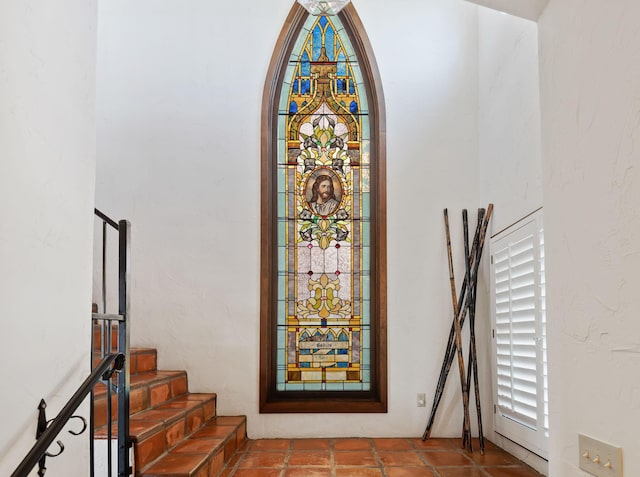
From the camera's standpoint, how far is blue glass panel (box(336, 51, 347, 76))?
5.09m

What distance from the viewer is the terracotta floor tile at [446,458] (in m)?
3.97

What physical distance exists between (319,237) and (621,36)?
361 centimetres

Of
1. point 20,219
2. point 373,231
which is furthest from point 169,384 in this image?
point 20,219

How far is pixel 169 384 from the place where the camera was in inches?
168

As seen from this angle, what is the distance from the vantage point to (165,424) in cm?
339

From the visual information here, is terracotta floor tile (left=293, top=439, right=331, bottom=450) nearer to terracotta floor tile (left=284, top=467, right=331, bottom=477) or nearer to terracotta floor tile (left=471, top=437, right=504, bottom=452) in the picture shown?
terracotta floor tile (left=284, top=467, right=331, bottom=477)

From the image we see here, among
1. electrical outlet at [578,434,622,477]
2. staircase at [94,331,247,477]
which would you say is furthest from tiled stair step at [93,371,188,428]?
electrical outlet at [578,434,622,477]

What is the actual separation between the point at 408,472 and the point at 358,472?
29cm

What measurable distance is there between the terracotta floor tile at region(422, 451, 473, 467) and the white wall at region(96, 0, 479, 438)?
528mm

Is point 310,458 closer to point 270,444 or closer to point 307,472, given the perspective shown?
point 307,472

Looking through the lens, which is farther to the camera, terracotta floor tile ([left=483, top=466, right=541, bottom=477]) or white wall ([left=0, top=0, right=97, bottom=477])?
terracotta floor tile ([left=483, top=466, right=541, bottom=477])

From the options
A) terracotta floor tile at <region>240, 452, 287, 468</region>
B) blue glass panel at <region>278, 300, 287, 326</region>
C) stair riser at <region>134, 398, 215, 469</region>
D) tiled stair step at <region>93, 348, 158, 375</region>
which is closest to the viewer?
stair riser at <region>134, 398, 215, 469</region>

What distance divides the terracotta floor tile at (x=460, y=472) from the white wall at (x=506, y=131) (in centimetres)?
34

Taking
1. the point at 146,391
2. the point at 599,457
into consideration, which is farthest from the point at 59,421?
the point at 146,391
